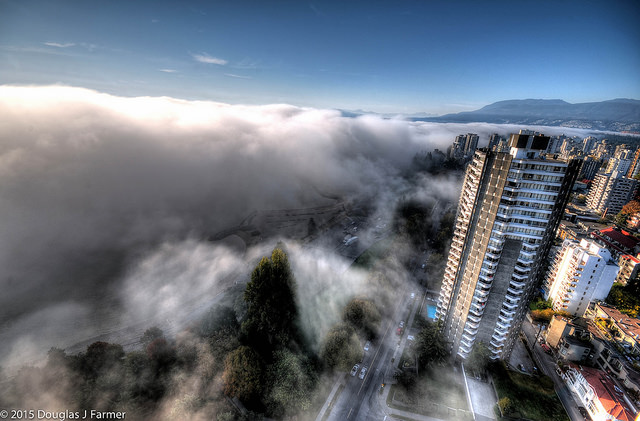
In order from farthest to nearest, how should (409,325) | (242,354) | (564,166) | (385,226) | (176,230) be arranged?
1. (385,226)
2. (176,230)
3. (409,325)
4. (242,354)
5. (564,166)

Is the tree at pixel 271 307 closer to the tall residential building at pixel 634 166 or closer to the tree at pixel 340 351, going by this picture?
the tree at pixel 340 351

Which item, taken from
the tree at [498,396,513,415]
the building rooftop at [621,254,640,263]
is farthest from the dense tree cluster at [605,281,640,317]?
the tree at [498,396,513,415]

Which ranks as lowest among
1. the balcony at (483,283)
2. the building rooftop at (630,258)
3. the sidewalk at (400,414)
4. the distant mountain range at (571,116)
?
the sidewalk at (400,414)

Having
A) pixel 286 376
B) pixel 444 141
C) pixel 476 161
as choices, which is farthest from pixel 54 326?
pixel 444 141

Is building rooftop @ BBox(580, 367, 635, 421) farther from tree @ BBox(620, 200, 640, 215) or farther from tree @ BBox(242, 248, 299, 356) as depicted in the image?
tree @ BBox(620, 200, 640, 215)

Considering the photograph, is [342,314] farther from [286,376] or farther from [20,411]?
[20,411]

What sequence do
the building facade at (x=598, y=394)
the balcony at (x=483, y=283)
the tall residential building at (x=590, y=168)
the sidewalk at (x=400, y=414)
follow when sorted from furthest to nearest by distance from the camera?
the tall residential building at (x=590, y=168)
the balcony at (x=483, y=283)
the sidewalk at (x=400, y=414)
the building facade at (x=598, y=394)

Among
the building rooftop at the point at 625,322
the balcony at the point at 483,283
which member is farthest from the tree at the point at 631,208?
the balcony at the point at 483,283

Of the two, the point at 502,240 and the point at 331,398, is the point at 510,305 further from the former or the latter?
the point at 331,398
